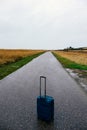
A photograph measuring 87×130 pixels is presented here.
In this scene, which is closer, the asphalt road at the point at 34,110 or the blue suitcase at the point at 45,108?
the asphalt road at the point at 34,110

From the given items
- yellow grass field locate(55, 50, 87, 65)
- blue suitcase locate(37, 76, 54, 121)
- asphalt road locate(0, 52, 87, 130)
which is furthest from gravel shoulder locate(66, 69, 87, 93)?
yellow grass field locate(55, 50, 87, 65)

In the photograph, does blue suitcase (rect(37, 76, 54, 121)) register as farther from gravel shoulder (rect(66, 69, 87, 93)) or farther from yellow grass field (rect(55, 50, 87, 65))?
yellow grass field (rect(55, 50, 87, 65))

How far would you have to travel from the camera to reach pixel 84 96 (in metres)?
8.49

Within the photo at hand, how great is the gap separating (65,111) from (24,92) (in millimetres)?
3001

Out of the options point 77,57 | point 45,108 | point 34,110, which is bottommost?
point 77,57

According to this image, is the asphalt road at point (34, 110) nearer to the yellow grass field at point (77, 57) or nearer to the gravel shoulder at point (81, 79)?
the gravel shoulder at point (81, 79)

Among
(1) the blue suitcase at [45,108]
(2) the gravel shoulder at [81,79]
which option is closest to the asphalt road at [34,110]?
(1) the blue suitcase at [45,108]

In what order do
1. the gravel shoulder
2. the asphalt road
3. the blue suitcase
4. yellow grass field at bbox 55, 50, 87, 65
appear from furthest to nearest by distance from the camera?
yellow grass field at bbox 55, 50, 87, 65
the gravel shoulder
the blue suitcase
the asphalt road

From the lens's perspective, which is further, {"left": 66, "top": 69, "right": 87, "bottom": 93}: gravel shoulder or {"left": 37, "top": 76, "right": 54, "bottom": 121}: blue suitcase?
{"left": 66, "top": 69, "right": 87, "bottom": 93}: gravel shoulder

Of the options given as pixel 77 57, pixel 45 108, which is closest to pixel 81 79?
pixel 45 108

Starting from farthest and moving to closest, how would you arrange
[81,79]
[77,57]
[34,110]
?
1. [77,57]
2. [81,79]
3. [34,110]

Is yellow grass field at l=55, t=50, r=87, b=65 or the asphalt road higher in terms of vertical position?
Result: the asphalt road

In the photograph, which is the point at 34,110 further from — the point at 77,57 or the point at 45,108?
the point at 77,57

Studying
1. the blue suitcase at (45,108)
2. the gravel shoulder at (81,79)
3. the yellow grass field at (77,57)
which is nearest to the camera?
the blue suitcase at (45,108)
